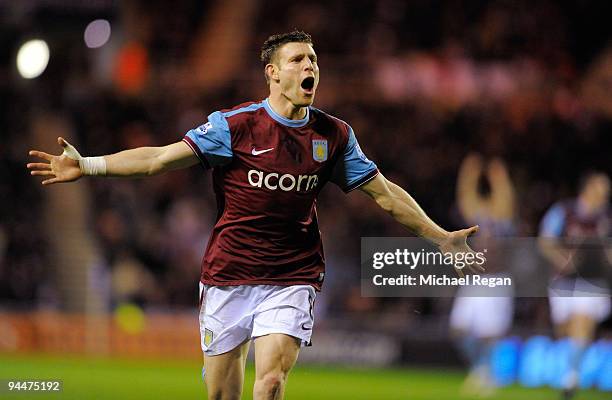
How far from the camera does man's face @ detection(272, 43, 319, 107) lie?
7004 mm

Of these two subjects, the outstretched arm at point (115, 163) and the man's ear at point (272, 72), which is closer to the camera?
the outstretched arm at point (115, 163)

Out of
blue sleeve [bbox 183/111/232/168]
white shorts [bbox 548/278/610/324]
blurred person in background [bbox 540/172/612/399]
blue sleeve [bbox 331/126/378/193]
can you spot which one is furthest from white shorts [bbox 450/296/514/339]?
blue sleeve [bbox 183/111/232/168]

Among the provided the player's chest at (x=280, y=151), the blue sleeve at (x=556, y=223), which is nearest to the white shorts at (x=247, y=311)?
the player's chest at (x=280, y=151)

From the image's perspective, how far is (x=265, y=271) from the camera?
23.1ft

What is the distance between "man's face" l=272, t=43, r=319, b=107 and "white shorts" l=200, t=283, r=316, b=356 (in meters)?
1.17

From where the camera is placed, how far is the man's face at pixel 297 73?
700 cm

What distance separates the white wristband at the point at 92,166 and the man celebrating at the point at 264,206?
280 mm

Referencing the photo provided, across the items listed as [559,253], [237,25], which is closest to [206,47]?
[237,25]

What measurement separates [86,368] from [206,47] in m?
10.3

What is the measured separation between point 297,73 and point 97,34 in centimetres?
1458

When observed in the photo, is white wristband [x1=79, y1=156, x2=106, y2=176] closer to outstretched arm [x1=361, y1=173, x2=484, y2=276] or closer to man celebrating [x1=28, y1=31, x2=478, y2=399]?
man celebrating [x1=28, y1=31, x2=478, y2=399]

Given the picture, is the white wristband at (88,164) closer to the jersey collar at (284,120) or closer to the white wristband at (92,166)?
the white wristband at (92,166)

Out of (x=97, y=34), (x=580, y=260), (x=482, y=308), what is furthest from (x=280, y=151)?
(x=97, y=34)

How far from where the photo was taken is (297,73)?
7.03 meters
